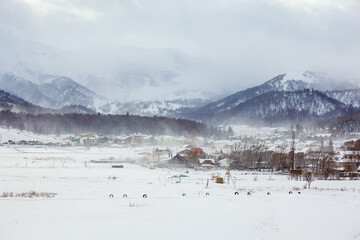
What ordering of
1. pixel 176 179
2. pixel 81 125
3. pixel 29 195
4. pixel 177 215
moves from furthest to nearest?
pixel 81 125 → pixel 176 179 → pixel 29 195 → pixel 177 215

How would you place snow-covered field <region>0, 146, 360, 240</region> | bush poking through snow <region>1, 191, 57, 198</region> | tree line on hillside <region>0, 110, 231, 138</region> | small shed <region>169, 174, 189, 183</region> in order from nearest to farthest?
snow-covered field <region>0, 146, 360, 240</region> → bush poking through snow <region>1, 191, 57, 198</region> → small shed <region>169, 174, 189, 183</region> → tree line on hillside <region>0, 110, 231, 138</region>

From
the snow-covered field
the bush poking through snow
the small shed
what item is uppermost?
the bush poking through snow

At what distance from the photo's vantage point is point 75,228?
18.9 meters

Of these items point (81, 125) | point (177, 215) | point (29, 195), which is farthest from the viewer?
point (81, 125)

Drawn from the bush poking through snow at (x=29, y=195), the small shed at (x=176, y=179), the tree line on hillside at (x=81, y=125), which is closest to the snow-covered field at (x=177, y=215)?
the bush poking through snow at (x=29, y=195)

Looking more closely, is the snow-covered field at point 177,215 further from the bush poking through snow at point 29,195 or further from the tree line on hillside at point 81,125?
the tree line on hillside at point 81,125

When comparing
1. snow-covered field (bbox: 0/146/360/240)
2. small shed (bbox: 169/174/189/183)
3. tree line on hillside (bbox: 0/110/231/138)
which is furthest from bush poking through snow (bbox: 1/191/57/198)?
tree line on hillside (bbox: 0/110/231/138)

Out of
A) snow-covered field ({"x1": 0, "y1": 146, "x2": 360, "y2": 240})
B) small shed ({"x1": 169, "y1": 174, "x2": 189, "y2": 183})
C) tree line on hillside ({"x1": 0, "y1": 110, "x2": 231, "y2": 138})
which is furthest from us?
tree line on hillside ({"x1": 0, "y1": 110, "x2": 231, "y2": 138})

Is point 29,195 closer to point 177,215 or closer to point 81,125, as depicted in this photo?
point 177,215

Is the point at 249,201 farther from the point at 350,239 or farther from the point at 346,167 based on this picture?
the point at 346,167

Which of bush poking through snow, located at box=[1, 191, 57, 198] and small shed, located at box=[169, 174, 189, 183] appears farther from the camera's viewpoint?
small shed, located at box=[169, 174, 189, 183]

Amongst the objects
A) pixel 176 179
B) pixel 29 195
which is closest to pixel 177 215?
pixel 29 195

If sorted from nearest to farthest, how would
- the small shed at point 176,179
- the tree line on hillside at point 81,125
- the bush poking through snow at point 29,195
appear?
the bush poking through snow at point 29,195 → the small shed at point 176,179 → the tree line on hillside at point 81,125

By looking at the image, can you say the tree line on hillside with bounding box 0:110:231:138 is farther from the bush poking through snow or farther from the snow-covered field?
the snow-covered field
